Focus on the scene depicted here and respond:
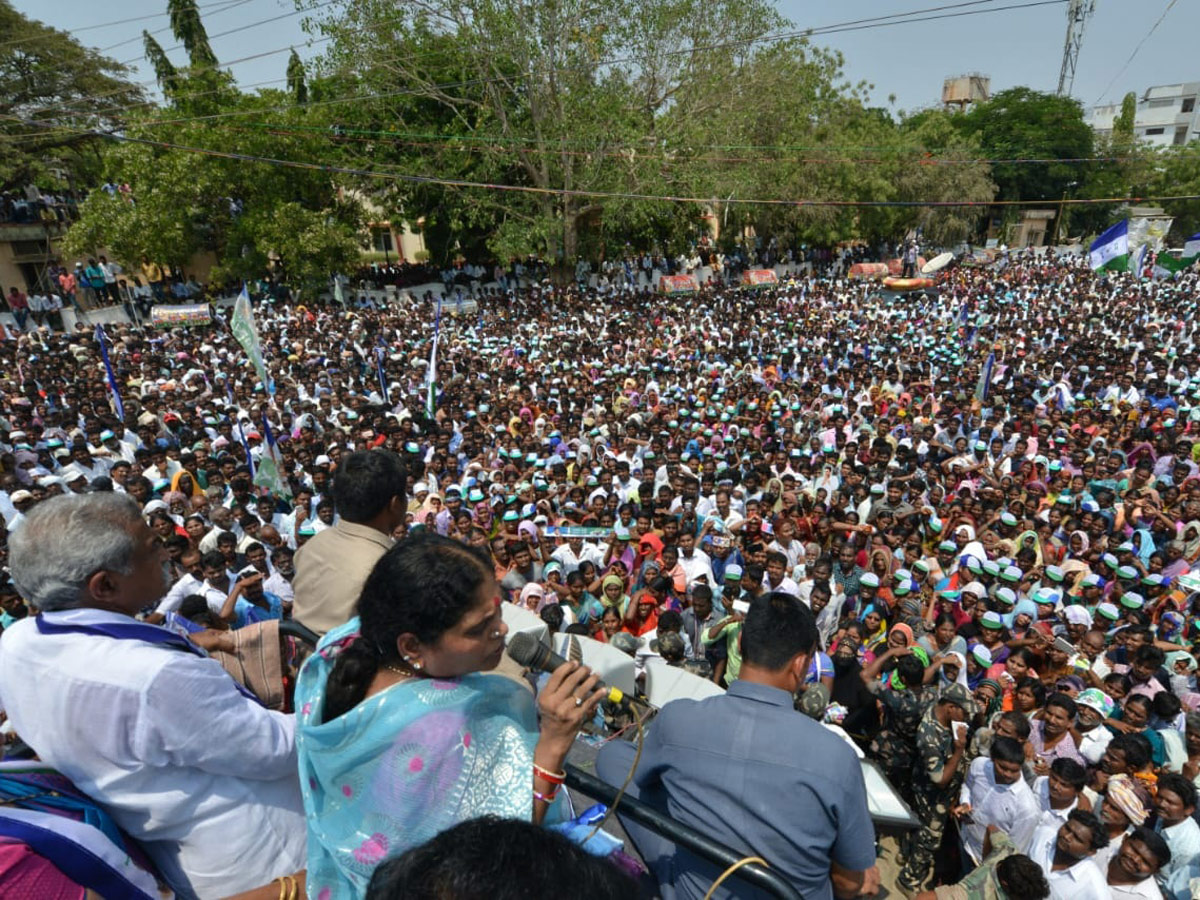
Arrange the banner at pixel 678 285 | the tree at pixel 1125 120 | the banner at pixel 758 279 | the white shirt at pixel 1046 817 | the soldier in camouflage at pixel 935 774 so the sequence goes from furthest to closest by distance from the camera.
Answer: the tree at pixel 1125 120
the banner at pixel 758 279
the banner at pixel 678 285
the soldier in camouflage at pixel 935 774
the white shirt at pixel 1046 817

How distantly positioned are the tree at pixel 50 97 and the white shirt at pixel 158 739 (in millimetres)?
25370

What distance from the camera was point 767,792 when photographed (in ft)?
5.14

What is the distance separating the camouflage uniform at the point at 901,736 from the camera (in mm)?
3611

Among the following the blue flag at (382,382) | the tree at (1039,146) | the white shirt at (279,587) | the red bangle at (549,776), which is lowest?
the white shirt at (279,587)

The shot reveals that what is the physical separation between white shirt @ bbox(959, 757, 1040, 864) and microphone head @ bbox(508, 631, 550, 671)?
3.02 m

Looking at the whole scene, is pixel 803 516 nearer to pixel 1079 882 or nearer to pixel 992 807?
pixel 992 807

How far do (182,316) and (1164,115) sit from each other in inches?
3195

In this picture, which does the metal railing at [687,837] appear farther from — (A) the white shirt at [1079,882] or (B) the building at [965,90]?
(B) the building at [965,90]

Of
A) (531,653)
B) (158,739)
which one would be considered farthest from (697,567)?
(158,739)

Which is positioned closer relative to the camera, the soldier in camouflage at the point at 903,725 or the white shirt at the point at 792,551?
the soldier in camouflage at the point at 903,725

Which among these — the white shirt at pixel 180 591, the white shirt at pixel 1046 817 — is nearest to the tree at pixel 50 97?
the white shirt at pixel 180 591

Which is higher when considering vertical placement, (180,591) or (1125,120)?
(1125,120)

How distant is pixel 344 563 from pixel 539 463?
608cm

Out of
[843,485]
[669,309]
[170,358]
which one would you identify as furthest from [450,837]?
[669,309]
